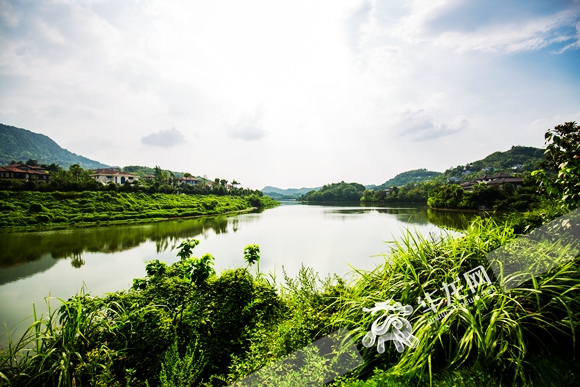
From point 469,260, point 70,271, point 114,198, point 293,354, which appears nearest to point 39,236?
point 70,271

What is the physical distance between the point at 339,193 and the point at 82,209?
57.5 m

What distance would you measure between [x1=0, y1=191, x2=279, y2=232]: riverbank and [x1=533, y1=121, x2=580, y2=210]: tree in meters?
19.7

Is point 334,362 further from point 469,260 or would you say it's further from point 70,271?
point 70,271

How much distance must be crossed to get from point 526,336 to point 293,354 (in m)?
1.40

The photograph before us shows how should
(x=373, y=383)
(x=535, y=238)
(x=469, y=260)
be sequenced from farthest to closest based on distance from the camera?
(x=535, y=238), (x=469, y=260), (x=373, y=383)

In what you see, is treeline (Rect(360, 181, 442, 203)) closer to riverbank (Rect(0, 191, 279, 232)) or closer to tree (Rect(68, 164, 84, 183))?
riverbank (Rect(0, 191, 279, 232))

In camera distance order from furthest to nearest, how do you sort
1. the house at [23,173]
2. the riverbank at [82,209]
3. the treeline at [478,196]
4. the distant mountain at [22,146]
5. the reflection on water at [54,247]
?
the distant mountain at [22,146] → the house at [23,173] → the riverbank at [82,209] → the treeline at [478,196] → the reflection on water at [54,247]

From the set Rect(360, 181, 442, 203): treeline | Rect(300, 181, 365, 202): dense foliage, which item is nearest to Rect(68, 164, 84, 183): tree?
Rect(360, 181, 442, 203): treeline

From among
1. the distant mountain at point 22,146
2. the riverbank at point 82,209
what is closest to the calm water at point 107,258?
the riverbank at point 82,209

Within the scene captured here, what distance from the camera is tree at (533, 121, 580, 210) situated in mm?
2031

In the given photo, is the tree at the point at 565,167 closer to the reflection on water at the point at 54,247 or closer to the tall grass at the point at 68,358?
the tall grass at the point at 68,358

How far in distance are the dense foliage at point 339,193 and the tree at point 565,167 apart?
6214cm

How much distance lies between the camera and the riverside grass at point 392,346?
4.70 feet

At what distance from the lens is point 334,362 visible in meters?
1.70
